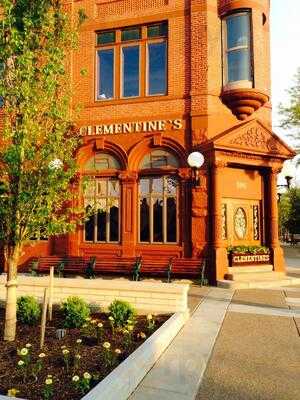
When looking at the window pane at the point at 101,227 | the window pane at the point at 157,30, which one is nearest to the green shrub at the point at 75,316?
the window pane at the point at 101,227

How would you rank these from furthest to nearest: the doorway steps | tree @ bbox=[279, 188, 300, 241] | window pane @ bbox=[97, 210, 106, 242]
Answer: tree @ bbox=[279, 188, 300, 241], window pane @ bbox=[97, 210, 106, 242], the doorway steps

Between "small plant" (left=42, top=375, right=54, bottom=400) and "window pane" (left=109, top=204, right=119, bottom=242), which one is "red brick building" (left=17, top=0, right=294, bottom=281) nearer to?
"window pane" (left=109, top=204, right=119, bottom=242)

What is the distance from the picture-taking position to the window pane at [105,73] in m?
14.4

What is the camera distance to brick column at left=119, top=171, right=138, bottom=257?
1334 cm

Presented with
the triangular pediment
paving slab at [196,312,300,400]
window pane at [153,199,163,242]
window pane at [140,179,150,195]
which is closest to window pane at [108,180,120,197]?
window pane at [140,179,150,195]

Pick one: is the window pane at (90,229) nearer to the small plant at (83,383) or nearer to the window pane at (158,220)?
the window pane at (158,220)

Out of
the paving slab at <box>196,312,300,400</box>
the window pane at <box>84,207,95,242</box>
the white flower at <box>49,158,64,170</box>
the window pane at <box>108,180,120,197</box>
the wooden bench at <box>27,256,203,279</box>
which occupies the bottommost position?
the paving slab at <box>196,312,300,400</box>

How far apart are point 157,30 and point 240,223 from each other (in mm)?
7376

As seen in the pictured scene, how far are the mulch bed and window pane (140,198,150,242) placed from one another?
6.38 meters

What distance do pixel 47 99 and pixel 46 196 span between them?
5.10 feet

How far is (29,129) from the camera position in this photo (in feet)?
19.6

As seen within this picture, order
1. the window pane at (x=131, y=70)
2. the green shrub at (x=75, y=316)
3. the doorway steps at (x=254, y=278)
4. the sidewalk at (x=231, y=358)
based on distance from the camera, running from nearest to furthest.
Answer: the sidewalk at (x=231, y=358) → the green shrub at (x=75, y=316) → the doorway steps at (x=254, y=278) → the window pane at (x=131, y=70)

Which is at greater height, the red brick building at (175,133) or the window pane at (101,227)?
the red brick building at (175,133)

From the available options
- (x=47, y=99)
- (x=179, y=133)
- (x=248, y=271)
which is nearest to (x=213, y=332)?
(x=47, y=99)
